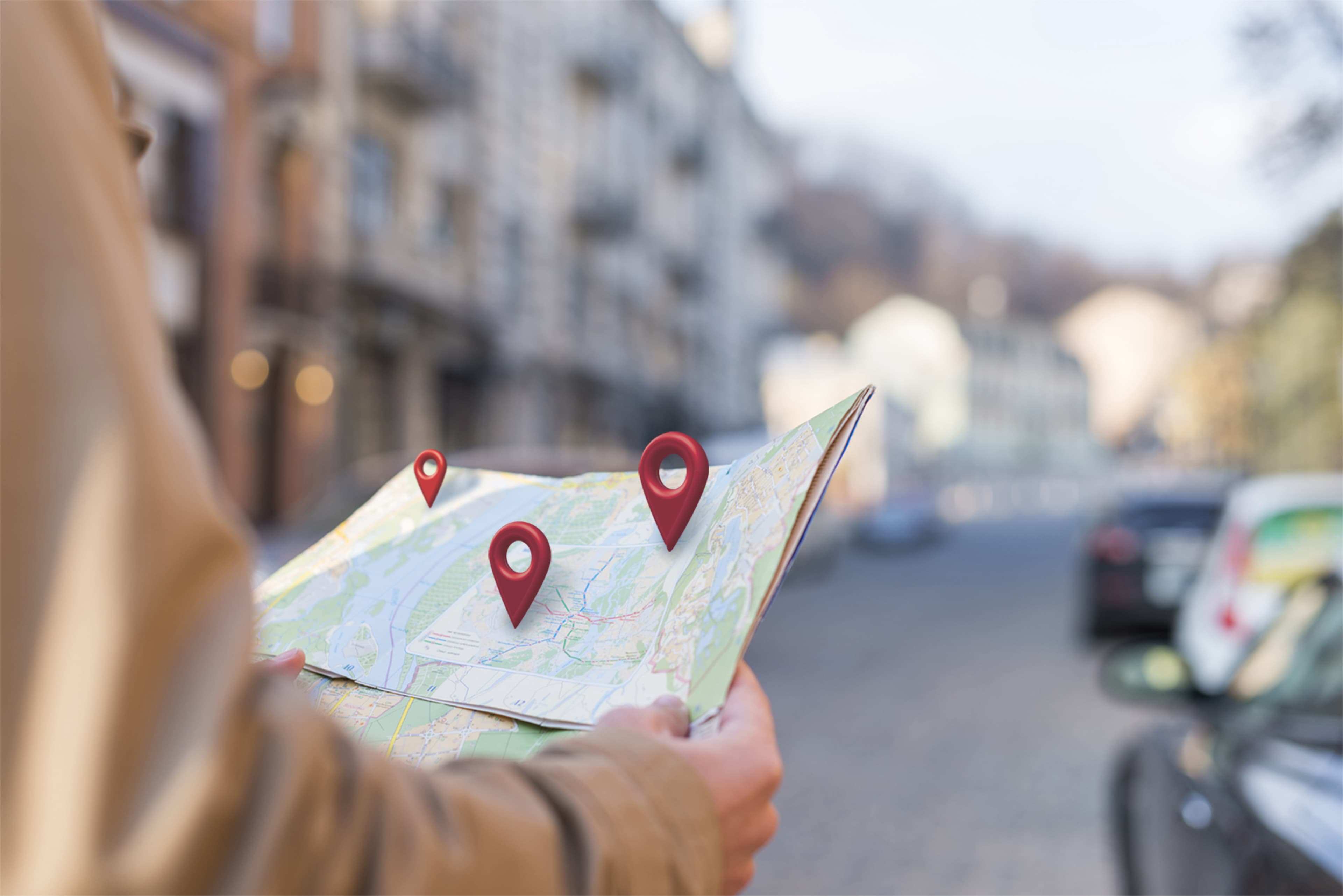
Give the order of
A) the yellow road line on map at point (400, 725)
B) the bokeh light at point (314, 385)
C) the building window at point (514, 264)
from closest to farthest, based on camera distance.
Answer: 1. the yellow road line on map at point (400, 725)
2. the bokeh light at point (314, 385)
3. the building window at point (514, 264)

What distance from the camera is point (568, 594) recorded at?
3.79 feet

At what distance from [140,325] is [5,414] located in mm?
99

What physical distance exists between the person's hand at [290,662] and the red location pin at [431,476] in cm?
27

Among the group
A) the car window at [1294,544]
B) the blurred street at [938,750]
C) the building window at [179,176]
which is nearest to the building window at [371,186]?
the building window at [179,176]

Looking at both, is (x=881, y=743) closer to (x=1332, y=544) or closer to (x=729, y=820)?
(x=1332, y=544)

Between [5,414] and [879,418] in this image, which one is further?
[879,418]

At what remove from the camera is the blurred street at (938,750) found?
434 cm

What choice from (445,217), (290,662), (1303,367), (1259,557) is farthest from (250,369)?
(1303,367)

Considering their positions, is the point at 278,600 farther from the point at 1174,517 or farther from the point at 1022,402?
the point at 1022,402

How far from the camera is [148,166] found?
12492 mm

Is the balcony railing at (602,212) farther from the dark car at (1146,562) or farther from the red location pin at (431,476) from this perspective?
the red location pin at (431,476)

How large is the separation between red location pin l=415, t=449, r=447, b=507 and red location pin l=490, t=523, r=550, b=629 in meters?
0.26

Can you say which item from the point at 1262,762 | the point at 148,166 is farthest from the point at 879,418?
the point at 1262,762

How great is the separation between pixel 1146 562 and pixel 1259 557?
11.1 feet
